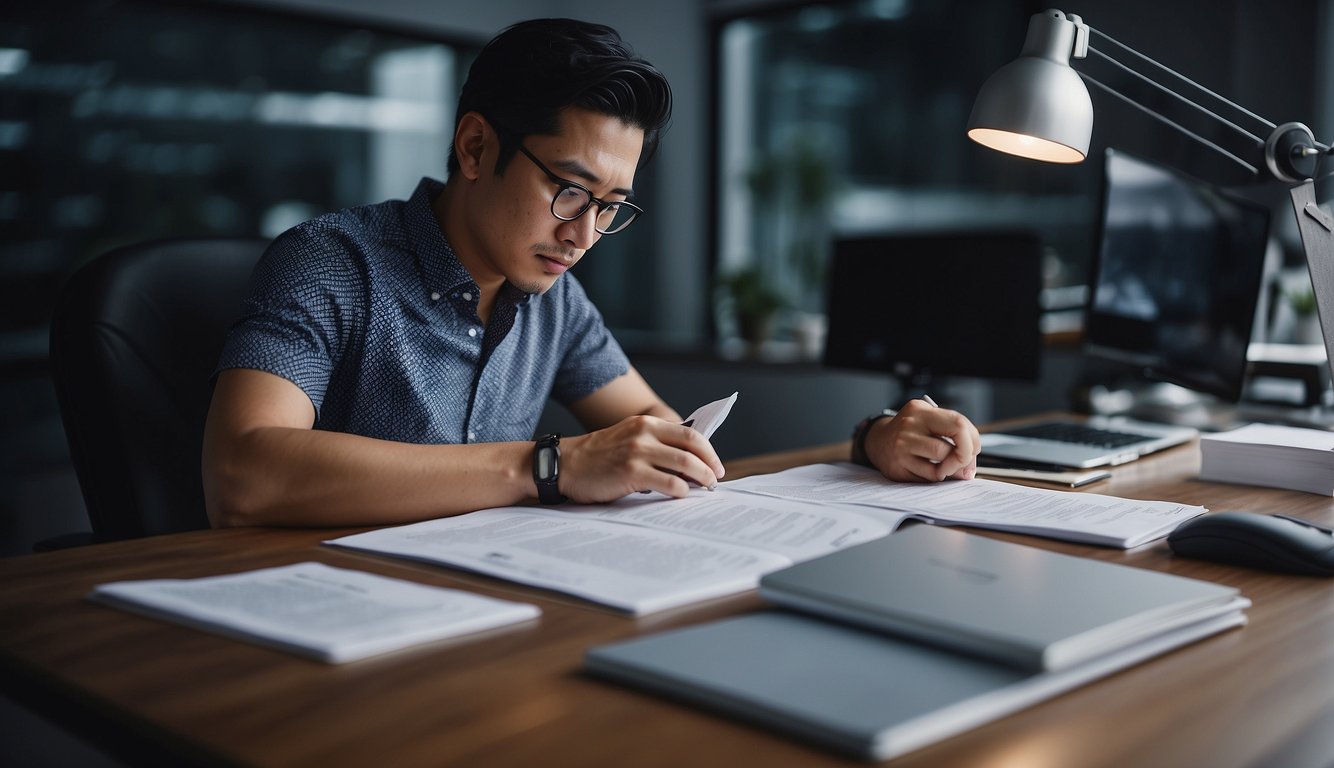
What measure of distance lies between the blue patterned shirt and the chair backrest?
168mm

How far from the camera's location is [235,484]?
1.09m

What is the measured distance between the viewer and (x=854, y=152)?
14.0 ft

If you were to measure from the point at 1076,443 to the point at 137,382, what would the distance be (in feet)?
4.33

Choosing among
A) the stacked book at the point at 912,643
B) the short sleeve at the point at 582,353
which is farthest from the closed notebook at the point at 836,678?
the short sleeve at the point at 582,353

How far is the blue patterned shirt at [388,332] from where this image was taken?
1.29 m

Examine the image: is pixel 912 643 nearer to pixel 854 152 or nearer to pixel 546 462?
pixel 546 462

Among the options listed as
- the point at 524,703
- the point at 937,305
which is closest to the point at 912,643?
the point at 524,703

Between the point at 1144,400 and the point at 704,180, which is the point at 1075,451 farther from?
the point at 704,180

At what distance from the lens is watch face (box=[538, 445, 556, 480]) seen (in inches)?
43.2

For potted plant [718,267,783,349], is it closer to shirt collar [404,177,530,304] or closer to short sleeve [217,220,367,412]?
shirt collar [404,177,530,304]

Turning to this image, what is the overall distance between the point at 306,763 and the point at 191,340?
106 cm

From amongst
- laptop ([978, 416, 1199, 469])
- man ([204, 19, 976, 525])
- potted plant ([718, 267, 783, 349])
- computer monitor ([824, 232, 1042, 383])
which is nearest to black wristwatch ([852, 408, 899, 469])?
man ([204, 19, 976, 525])

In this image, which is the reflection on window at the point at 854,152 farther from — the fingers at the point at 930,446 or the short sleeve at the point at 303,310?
the short sleeve at the point at 303,310

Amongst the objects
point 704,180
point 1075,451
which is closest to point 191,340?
point 1075,451
